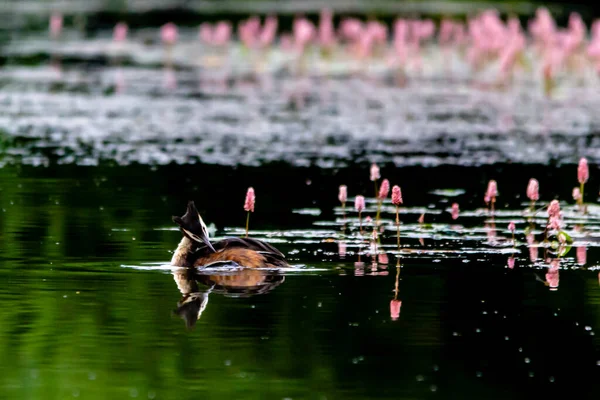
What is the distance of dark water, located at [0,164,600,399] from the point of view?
7566 mm

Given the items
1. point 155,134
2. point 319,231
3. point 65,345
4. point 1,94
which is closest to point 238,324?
point 65,345

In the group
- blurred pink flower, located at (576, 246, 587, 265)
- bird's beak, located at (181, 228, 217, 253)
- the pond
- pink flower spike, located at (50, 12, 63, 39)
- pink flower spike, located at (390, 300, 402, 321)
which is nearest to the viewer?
the pond

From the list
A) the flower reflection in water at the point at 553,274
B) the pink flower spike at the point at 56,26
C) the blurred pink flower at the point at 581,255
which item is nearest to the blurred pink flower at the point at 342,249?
the flower reflection in water at the point at 553,274

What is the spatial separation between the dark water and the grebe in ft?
0.52

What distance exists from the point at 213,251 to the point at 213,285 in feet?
1.93

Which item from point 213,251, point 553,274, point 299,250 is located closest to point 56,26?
point 299,250

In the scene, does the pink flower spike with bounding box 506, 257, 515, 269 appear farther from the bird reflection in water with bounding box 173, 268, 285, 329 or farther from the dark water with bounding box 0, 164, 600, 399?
the bird reflection in water with bounding box 173, 268, 285, 329

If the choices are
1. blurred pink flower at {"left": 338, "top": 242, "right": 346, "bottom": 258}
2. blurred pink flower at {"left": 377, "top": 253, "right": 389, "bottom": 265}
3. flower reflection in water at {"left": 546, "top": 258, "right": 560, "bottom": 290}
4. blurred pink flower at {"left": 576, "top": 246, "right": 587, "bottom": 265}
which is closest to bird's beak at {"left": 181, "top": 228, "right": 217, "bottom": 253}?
blurred pink flower at {"left": 338, "top": 242, "right": 346, "bottom": 258}

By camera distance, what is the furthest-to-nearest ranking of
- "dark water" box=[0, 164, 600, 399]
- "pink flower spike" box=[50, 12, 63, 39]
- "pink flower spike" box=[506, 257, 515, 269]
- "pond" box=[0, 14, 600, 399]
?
"pink flower spike" box=[50, 12, 63, 39], "pink flower spike" box=[506, 257, 515, 269], "pond" box=[0, 14, 600, 399], "dark water" box=[0, 164, 600, 399]

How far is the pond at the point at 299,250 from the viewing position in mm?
7805

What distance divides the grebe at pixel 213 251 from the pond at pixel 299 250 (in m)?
0.09

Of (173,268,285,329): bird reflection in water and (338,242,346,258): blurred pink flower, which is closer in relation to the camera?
(173,268,285,329): bird reflection in water

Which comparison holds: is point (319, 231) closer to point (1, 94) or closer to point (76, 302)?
point (76, 302)

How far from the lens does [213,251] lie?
10633 millimetres
